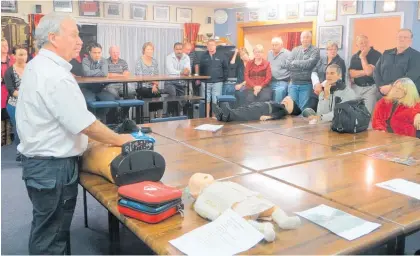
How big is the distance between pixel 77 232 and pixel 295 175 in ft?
5.68

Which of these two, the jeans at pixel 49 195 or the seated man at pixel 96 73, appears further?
the seated man at pixel 96 73

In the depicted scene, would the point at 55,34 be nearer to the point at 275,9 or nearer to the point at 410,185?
the point at 410,185

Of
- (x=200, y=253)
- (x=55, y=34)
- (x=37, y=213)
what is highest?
(x=55, y=34)

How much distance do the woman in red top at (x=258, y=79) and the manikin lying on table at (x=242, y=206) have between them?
5.16 meters

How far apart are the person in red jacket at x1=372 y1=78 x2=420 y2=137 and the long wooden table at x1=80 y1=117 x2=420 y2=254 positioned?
2.44 feet

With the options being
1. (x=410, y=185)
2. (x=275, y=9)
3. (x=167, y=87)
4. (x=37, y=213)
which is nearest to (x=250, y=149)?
(x=410, y=185)

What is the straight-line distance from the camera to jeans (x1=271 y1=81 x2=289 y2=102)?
7.02 m

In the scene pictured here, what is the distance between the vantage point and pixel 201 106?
8.23 m

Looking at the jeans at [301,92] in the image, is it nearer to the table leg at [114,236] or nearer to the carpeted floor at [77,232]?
the carpeted floor at [77,232]

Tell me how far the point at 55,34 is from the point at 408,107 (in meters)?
3.33

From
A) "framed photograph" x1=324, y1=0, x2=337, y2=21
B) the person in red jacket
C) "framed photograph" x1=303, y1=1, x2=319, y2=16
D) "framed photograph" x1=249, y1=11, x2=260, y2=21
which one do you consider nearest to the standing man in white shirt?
the person in red jacket

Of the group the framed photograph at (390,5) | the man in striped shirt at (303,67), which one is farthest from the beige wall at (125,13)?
the framed photograph at (390,5)

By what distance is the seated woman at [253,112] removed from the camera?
12.7ft

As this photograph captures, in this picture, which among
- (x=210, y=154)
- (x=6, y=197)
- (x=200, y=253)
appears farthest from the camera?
(x=6, y=197)
